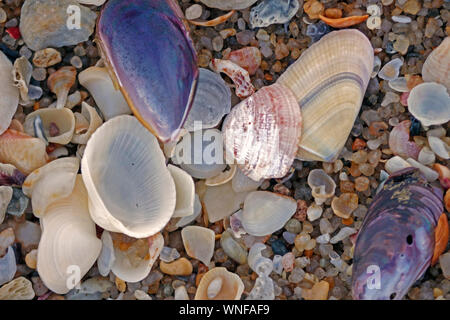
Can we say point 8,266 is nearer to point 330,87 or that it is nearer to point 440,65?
point 330,87

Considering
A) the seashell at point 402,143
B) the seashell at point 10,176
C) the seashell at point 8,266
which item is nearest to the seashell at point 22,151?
the seashell at point 10,176

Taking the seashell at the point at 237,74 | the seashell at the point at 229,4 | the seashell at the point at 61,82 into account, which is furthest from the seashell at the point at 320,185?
the seashell at the point at 61,82

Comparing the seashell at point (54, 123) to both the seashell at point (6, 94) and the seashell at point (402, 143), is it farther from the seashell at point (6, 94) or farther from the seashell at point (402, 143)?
the seashell at point (402, 143)

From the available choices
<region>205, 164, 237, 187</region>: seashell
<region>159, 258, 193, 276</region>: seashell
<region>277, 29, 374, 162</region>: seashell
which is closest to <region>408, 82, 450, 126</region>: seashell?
<region>277, 29, 374, 162</region>: seashell

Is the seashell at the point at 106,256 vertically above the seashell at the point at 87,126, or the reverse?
the seashell at the point at 87,126

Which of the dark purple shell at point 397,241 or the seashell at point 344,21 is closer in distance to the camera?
the dark purple shell at point 397,241

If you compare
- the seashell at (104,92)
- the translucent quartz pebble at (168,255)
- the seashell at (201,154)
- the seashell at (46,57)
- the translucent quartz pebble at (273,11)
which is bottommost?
the translucent quartz pebble at (168,255)
